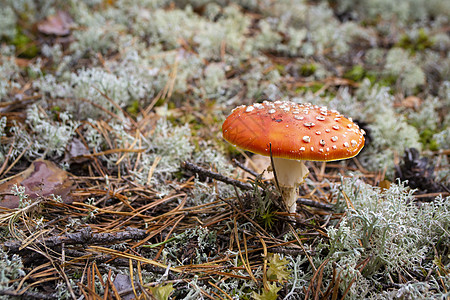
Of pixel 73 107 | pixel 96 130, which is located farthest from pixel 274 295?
pixel 73 107

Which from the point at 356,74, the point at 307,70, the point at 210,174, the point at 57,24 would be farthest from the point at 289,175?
the point at 57,24

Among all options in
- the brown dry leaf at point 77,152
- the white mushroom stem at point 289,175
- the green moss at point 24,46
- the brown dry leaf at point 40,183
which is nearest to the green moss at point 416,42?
the white mushroom stem at point 289,175

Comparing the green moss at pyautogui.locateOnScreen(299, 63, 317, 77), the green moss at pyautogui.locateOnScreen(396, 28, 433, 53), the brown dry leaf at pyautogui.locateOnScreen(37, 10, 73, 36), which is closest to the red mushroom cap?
the green moss at pyautogui.locateOnScreen(299, 63, 317, 77)

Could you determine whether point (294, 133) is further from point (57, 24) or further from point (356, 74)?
point (57, 24)

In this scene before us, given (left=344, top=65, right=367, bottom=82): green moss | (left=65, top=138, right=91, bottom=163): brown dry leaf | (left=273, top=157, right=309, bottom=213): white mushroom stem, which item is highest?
(left=273, top=157, right=309, bottom=213): white mushroom stem

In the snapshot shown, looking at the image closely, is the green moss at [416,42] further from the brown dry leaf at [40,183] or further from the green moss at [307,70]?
the brown dry leaf at [40,183]

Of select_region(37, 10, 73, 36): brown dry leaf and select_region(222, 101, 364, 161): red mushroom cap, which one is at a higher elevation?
select_region(222, 101, 364, 161): red mushroom cap

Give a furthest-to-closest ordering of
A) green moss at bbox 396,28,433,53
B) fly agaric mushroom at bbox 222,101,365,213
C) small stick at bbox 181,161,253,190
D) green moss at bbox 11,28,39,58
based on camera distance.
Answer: green moss at bbox 396,28,433,53 < green moss at bbox 11,28,39,58 < small stick at bbox 181,161,253,190 < fly agaric mushroom at bbox 222,101,365,213

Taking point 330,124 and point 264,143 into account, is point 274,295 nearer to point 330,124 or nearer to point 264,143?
point 264,143

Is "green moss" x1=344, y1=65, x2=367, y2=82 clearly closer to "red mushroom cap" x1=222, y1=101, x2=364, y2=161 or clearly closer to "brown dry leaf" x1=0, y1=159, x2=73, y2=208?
"red mushroom cap" x1=222, y1=101, x2=364, y2=161

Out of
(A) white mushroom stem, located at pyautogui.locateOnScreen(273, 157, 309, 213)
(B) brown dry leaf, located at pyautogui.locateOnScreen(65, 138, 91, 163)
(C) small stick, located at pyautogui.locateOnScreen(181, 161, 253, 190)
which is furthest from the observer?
(B) brown dry leaf, located at pyautogui.locateOnScreen(65, 138, 91, 163)
